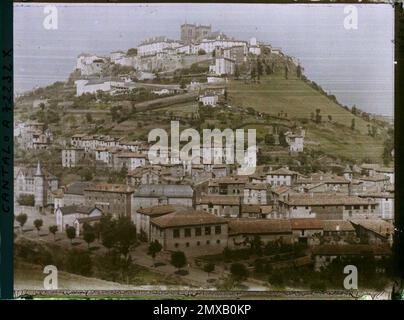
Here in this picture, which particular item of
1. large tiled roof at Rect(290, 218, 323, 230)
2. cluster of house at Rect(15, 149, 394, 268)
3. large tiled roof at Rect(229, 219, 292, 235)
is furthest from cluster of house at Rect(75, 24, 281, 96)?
Result: large tiled roof at Rect(290, 218, 323, 230)

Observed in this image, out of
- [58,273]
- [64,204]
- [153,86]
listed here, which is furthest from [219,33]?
[58,273]

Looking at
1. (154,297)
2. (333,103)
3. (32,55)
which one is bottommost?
(154,297)

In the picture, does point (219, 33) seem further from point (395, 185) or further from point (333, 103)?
point (395, 185)

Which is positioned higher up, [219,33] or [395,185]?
[219,33]

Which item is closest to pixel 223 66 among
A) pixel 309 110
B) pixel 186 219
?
pixel 309 110

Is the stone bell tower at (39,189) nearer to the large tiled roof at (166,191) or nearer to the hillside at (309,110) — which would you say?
the large tiled roof at (166,191)

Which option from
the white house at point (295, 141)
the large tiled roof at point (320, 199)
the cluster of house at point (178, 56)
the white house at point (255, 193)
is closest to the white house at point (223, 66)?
the cluster of house at point (178, 56)
